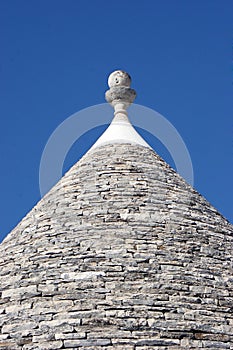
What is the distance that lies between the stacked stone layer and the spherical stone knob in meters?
2.16

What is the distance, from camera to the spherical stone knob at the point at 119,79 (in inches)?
535

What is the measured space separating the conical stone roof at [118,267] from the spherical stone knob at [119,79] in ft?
6.89

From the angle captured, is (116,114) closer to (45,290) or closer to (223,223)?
(223,223)

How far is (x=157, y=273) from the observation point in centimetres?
974

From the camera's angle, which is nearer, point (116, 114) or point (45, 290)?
point (45, 290)

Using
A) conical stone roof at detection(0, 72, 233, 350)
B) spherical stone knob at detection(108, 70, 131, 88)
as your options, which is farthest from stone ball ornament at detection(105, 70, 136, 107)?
conical stone roof at detection(0, 72, 233, 350)

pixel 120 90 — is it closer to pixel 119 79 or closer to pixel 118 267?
pixel 119 79

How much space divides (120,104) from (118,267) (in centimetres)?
442

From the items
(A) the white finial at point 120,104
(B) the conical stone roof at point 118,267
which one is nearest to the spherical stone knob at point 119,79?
(A) the white finial at point 120,104

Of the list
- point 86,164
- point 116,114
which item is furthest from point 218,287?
point 116,114

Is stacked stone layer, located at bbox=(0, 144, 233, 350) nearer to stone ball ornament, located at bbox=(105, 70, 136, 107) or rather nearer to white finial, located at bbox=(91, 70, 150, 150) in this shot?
white finial, located at bbox=(91, 70, 150, 150)

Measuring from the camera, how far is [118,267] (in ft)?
32.0

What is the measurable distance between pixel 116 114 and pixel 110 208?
3080mm

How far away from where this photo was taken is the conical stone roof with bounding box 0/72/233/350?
360 inches
